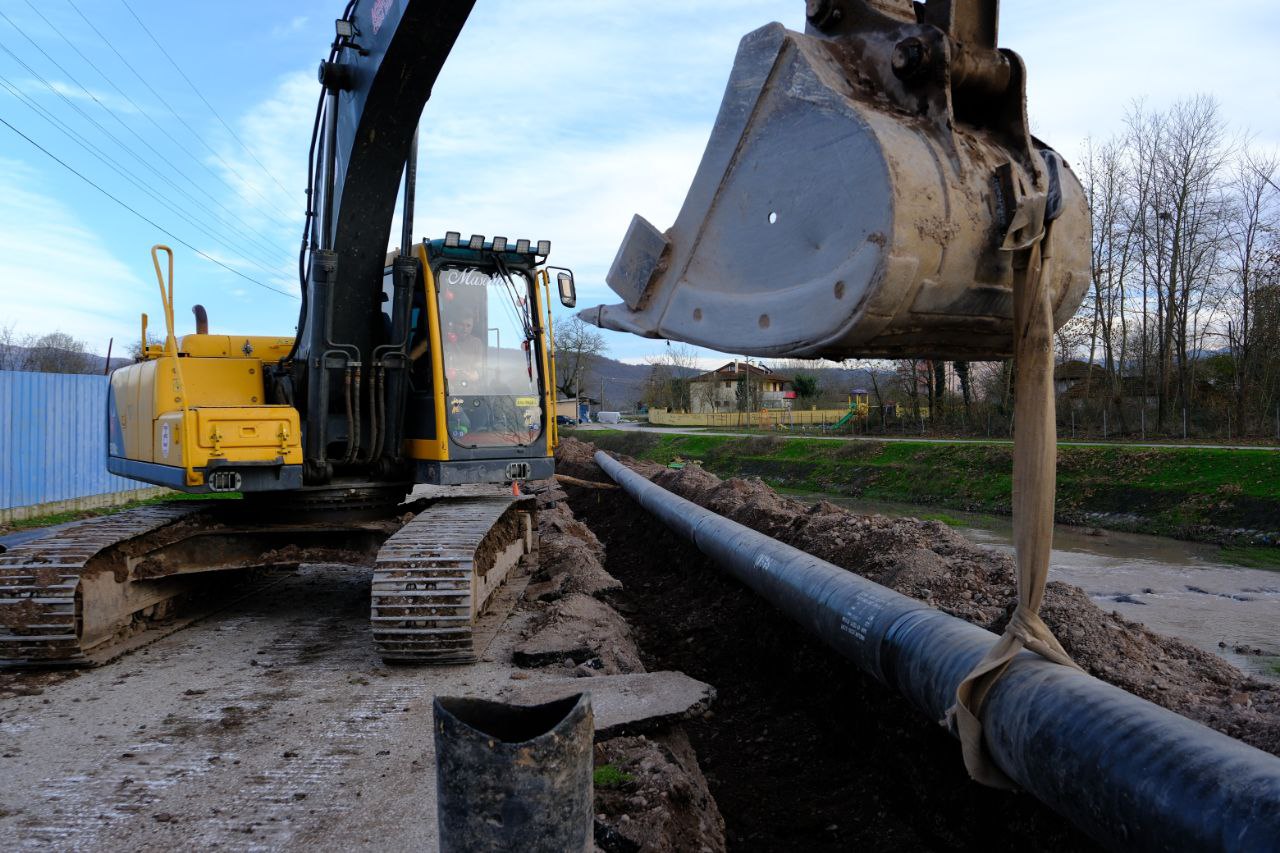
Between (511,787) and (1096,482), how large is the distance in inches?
745

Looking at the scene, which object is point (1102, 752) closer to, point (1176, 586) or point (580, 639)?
point (580, 639)

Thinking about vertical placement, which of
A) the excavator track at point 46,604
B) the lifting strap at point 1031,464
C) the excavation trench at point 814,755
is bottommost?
the excavation trench at point 814,755

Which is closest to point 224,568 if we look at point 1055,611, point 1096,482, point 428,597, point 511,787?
point 428,597

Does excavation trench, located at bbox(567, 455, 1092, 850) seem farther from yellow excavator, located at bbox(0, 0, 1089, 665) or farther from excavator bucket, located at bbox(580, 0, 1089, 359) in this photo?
excavator bucket, located at bbox(580, 0, 1089, 359)

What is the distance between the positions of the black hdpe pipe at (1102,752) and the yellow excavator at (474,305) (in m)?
1.11

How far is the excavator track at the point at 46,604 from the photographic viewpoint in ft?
17.9

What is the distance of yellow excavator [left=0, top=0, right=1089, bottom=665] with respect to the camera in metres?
2.21

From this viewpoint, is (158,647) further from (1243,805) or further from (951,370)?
(951,370)

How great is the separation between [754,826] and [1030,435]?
256cm

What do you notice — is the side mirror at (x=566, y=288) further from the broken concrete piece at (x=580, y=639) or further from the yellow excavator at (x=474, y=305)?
the broken concrete piece at (x=580, y=639)

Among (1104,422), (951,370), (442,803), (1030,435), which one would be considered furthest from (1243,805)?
(951,370)

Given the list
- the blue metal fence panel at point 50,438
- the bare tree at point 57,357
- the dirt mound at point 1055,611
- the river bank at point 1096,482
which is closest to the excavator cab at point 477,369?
the dirt mound at point 1055,611

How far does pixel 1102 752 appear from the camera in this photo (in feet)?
8.47

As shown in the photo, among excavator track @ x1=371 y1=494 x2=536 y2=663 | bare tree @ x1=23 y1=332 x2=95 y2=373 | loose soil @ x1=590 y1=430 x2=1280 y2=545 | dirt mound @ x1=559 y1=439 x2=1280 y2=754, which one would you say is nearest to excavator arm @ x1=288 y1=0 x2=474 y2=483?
excavator track @ x1=371 y1=494 x2=536 y2=663
